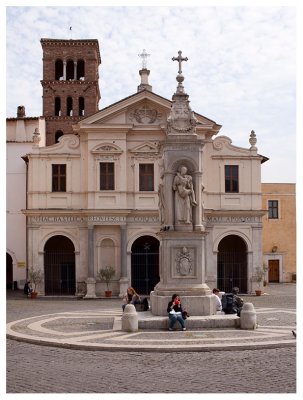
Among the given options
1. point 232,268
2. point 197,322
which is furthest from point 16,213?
point 197,322

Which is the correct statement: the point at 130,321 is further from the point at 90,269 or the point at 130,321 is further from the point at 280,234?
the point at 280,234

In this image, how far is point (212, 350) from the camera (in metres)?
14.6

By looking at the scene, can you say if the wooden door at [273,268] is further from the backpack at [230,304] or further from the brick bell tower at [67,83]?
the backpack at [230,304]

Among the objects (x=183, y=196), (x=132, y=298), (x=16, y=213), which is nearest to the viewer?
(x=183, y=196)

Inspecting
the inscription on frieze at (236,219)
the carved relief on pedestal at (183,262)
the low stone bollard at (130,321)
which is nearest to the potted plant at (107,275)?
the inscription on frieze at (236,219)

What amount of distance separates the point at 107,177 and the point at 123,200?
163cm

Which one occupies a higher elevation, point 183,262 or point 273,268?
point 183,262

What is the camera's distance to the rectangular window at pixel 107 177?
36.7 m

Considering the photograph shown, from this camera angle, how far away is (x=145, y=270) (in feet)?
122

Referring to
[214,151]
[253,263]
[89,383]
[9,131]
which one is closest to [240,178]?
[214,151]

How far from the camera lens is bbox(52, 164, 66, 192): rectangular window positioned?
37.0 metres

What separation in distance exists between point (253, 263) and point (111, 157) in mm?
10236

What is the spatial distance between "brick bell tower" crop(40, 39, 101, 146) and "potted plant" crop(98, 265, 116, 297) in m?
19.8

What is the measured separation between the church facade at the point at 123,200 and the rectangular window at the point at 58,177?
6 cm
